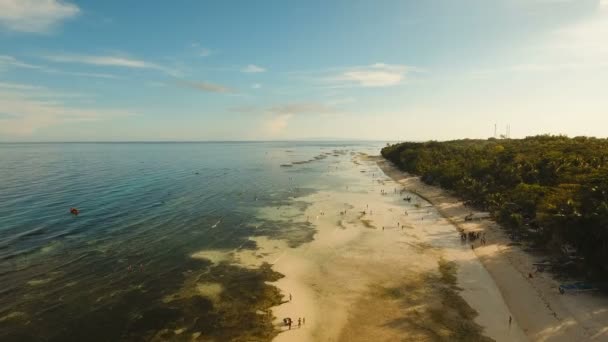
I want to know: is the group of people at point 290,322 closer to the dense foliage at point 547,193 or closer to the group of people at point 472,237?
the dense foliage at point 547,193

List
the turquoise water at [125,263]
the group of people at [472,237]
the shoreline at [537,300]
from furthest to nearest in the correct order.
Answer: the group of people at [472,237]
the turquoise water at [125,263]
the shoreline at [537,300]

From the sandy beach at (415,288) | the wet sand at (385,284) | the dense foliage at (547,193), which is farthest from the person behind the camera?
the dense foliage at (547,193)

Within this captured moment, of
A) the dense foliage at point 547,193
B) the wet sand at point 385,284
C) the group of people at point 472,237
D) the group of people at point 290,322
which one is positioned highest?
the dense foliage at point 547,193

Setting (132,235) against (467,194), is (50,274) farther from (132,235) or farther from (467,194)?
(467,194)

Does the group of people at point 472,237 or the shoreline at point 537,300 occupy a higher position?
the group of people at point 472,237

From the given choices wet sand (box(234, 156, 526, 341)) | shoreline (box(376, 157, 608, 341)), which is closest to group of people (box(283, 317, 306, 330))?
wet sand (box(234, 156, 526, 341))

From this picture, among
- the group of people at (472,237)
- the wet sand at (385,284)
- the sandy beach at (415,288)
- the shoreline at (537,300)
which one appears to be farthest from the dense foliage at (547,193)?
the wet sand at (385,284)

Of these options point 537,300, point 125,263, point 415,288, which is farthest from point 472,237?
point 125,263
